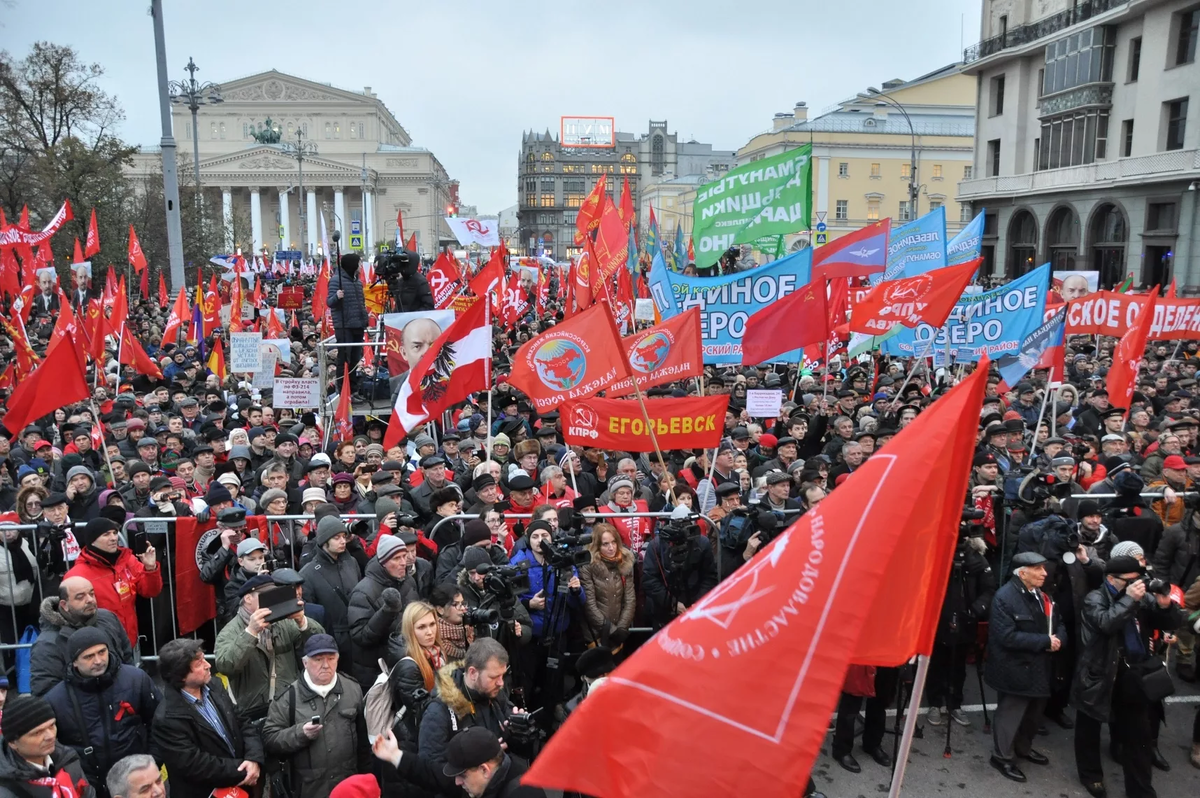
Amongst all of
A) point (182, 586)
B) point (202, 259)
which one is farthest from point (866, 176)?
point (182, 586)

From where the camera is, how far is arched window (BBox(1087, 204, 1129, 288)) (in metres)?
38.9

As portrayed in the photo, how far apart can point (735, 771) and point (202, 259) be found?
122 feet

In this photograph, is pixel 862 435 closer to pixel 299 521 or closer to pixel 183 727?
pixel 299 521

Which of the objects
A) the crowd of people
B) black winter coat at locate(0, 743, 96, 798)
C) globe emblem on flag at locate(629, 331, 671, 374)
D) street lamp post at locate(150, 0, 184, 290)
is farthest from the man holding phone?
street lamp post at locate(150, 0, 184, 290)

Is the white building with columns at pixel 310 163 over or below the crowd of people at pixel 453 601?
over

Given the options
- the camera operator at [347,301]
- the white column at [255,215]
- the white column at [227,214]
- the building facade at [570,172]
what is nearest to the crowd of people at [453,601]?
the camera operator at [347,301]

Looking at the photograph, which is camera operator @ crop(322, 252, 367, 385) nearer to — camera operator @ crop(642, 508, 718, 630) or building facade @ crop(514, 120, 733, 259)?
camera operator @ crop(642, 508, 718, 630)

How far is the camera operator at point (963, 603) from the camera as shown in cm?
626

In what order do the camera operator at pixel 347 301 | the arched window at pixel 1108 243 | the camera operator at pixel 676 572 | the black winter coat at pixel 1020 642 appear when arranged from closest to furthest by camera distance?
1. the black winter coat at pixel 1020 642
2. the camera operator at pixel 676 572
3. the camera operator at pixel 347 301
4. the arched window at pixel 1108 243

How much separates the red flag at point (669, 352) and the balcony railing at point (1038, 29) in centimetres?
3880

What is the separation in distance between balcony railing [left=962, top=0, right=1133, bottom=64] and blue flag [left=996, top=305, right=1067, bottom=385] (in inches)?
1357

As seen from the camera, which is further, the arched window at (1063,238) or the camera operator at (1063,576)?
the arched window at (1063,238)

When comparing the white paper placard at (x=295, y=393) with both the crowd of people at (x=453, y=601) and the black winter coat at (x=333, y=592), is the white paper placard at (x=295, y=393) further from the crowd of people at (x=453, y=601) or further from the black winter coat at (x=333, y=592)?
the black winter coat at (x=333, y=592)

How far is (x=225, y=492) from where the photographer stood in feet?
24.6
